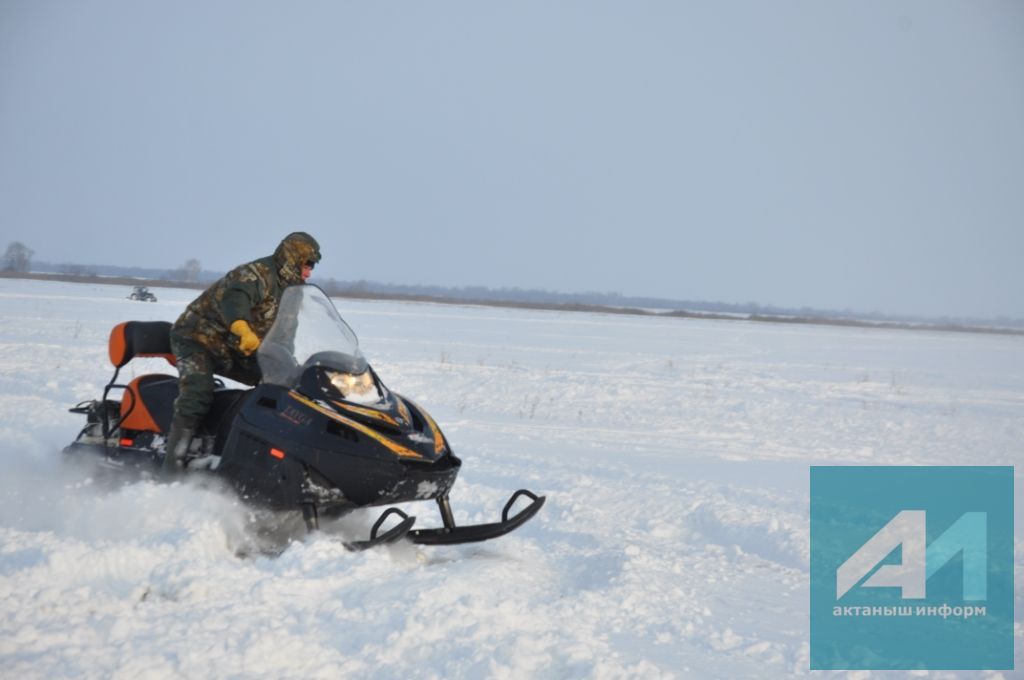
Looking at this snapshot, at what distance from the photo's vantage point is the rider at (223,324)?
5.04 m

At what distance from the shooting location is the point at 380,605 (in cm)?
384

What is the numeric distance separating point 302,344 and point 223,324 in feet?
2.29

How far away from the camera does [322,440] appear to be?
4527mm

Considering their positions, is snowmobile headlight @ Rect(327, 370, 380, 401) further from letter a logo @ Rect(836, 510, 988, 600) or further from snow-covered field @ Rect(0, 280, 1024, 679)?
letter a logo @ Rect(836, 510, 988, 600)

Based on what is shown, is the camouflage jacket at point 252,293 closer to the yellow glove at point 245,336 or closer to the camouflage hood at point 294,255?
the camouflage hood at point 294,255

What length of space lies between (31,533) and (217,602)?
1434 mm

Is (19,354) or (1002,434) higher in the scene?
(19,354)

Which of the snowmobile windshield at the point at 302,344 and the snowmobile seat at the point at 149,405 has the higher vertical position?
the snowmobile windshield at the point at 302,344

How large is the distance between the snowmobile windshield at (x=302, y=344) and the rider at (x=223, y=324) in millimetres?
159

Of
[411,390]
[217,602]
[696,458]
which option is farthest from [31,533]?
[411,390]

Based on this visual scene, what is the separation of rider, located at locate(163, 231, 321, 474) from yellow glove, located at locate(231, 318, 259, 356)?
0.02 m

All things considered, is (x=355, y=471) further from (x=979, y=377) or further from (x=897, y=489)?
(x=979, y=377)

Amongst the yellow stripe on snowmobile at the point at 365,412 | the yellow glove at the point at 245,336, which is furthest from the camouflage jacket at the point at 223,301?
the yellow stripe on snowmobile at the point at 365,412

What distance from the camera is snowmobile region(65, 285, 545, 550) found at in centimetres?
452
